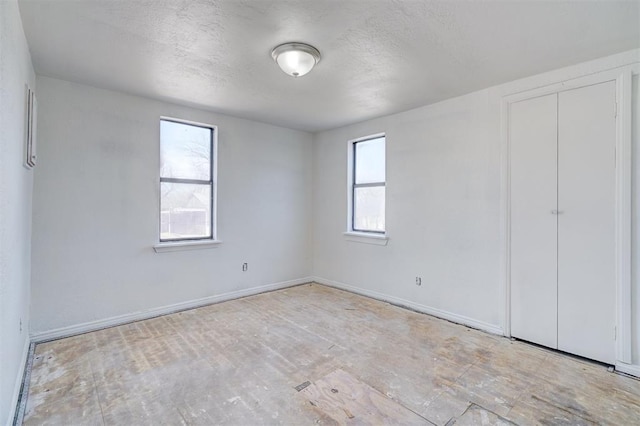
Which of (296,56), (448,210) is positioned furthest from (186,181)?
(448,210)

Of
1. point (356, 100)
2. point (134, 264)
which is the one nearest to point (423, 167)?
point (356, 100)

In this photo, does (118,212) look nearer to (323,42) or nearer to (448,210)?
(323,42)

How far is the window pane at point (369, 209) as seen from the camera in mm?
4414

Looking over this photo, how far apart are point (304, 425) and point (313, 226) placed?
3679 mm

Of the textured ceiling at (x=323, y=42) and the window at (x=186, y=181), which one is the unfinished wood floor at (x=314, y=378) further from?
the textured ceiling at (x=323, y=42)

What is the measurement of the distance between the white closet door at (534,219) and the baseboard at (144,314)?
322cm

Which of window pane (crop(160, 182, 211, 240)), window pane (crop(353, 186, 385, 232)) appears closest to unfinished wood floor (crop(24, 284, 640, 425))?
window pane (crop(160, 182, 211, 240))

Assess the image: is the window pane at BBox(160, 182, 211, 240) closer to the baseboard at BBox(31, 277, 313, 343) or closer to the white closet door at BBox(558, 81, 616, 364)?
the baseboard at BBox(31, 277, 313, 343)

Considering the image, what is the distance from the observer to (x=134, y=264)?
3.49 m

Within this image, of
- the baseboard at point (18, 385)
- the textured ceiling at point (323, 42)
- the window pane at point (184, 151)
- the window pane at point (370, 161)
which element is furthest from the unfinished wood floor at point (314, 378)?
the textured ceiling at point (323, 42)

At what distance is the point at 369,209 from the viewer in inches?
180

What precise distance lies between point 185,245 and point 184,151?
1.21 metres

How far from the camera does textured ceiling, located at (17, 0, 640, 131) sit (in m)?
1.92

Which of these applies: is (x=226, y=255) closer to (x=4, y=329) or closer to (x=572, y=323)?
(x=4, y=329)
